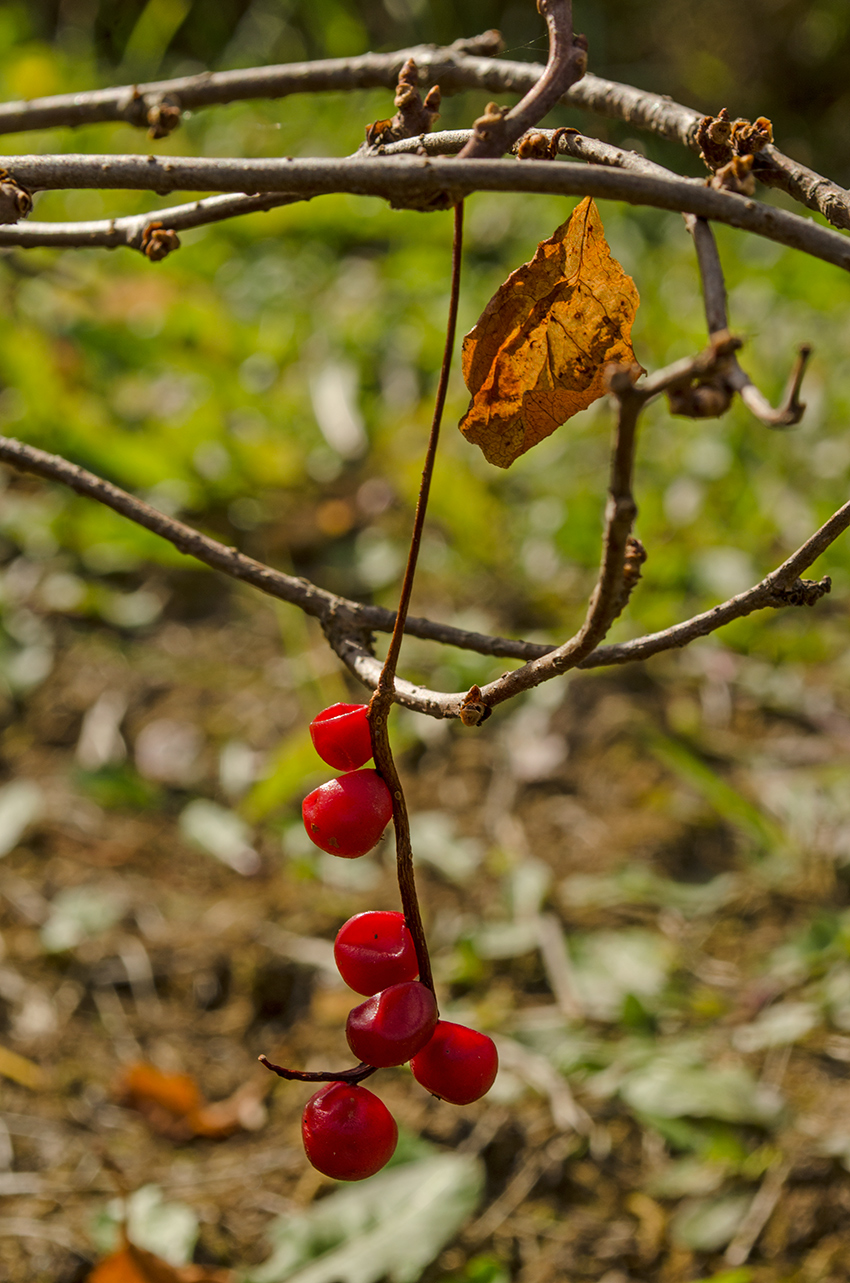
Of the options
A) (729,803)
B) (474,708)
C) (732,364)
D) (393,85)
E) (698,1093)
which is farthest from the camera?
(729,803)

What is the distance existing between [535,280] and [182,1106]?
0.88 m

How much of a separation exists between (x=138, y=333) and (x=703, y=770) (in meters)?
1.52

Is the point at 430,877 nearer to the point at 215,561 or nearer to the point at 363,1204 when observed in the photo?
the point at 363,1204

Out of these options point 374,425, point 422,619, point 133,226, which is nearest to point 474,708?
point 422,619

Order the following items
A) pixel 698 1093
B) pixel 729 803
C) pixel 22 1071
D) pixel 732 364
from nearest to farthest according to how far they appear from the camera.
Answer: pixel 732 364 → pixel 698 1093 → pixel 22 1071 → pixel 729 803

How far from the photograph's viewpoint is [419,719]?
1.57 m

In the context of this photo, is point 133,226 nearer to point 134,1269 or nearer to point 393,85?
point 393,85

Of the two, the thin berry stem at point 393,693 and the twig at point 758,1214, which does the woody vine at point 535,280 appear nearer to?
the thin berry stem at point 393,693

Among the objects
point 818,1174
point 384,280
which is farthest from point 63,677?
point 384,280

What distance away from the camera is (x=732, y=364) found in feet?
1.27

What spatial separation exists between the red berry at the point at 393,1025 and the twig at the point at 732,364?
1.05ft

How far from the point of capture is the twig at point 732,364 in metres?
0.38

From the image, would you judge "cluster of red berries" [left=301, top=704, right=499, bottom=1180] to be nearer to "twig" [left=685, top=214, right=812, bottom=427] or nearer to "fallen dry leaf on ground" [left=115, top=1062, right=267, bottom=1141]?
"twig" [left=685, top=214, right=812, bottom=427]

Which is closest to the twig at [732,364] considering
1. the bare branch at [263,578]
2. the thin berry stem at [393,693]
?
the thin berry stem at [393,693]
